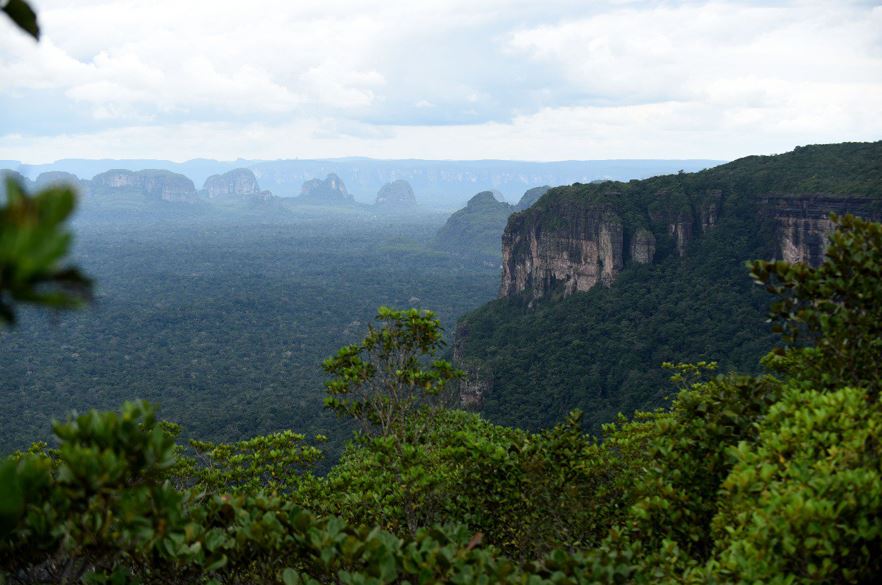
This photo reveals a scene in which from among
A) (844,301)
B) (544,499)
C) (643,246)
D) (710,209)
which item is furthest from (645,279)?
(844,301)

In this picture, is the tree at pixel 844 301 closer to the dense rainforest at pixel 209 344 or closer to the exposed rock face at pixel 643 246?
the dense rainforest at pixel 209 344

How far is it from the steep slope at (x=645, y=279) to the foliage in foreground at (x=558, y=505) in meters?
49.0

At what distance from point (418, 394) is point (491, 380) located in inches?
2247

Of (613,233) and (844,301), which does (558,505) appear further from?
(613,233)

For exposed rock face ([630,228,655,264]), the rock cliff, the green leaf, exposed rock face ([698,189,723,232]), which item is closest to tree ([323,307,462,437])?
the green leaf

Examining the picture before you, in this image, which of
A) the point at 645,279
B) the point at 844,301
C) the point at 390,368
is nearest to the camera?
the point at 844,301

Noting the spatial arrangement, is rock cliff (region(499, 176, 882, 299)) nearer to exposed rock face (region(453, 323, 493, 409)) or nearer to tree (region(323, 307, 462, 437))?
exposed rock face (region(453, 323, 493, 409))

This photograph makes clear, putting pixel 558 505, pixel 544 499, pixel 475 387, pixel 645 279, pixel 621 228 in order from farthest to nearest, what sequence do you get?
pixel 621 228 < pixel 645 279 < pixel 475 387 < pixel 544 499 < pixel 558 505

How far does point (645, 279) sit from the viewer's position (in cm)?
8194

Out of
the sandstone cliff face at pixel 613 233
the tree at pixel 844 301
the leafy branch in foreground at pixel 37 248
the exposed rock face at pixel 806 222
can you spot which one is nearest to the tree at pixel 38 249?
the leafy branch in foreground at pixel 37 248

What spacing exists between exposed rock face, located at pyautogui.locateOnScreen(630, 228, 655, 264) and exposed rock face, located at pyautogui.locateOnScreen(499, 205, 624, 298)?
5.97ft

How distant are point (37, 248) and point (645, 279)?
8372cm

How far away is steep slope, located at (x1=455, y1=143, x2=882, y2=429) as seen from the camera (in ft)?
218

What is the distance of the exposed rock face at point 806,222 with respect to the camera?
61.9 m
